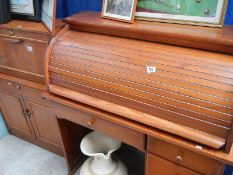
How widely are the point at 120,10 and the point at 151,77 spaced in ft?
1.50

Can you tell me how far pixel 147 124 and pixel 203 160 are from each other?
0.94ft

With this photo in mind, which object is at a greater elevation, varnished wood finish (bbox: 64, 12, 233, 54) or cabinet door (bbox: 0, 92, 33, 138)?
varnished wood finish (bbox: 64, 12, 233, 54)

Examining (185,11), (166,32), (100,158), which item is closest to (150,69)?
(166,32)

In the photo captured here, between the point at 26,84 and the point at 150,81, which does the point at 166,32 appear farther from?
the point at 26,84

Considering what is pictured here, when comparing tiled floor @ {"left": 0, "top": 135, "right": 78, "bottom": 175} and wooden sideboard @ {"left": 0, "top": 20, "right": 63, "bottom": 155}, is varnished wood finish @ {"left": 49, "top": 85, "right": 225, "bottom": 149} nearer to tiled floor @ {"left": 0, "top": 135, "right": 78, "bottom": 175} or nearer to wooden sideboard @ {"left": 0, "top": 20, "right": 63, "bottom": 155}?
wooden sideboard @ {"left": 0, "top": 20, "right": 63, "bottom": 155}

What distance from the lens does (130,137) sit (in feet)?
4.07

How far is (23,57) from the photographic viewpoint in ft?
5.57

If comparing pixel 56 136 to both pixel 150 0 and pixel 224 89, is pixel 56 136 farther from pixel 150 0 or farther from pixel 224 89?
pixel 224 89

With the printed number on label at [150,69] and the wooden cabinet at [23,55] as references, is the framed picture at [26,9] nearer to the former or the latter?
the wooden cabinet at [23,55]

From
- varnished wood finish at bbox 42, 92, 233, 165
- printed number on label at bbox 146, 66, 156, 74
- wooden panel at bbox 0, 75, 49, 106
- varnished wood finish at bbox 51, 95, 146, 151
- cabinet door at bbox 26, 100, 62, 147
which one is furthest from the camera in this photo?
cabinet door at bbox 26, 100, 62, 147

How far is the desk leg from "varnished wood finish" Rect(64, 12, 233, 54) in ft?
2.26

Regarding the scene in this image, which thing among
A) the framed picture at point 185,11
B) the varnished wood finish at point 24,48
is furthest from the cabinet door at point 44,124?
the framed picture at point 185,11

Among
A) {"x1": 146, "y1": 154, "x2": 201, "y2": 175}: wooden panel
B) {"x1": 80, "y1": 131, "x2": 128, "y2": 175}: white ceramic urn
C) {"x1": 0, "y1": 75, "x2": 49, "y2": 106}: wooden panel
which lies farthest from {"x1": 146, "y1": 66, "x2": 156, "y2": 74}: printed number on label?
{"x1": 0, "y1": 75, "x2": 49, "y2": 106}: wooden panel

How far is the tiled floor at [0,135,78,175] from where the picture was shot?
1.99 metres
